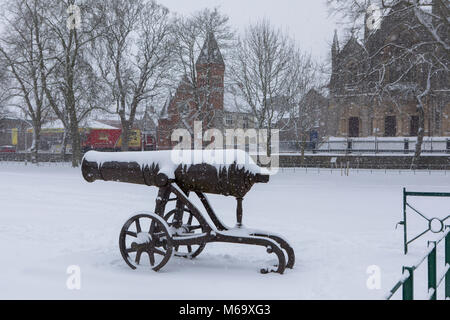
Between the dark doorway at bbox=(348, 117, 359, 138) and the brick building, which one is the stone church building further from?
the brick building

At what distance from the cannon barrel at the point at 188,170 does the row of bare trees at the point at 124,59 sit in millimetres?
26008

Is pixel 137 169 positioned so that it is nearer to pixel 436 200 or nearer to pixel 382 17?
pixel 436 200

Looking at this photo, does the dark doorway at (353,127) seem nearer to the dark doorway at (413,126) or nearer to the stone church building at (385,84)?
the stone church building at (385,84)

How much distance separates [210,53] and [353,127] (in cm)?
1749

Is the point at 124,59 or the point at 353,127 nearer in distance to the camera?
the point at 124,59

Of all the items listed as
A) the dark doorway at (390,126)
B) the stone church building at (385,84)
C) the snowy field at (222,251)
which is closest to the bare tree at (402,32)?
the stone church building at (385,84)

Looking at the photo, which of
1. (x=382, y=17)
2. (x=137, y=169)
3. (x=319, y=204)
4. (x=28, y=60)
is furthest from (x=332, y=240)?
(x=28, y=60)

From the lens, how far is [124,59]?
119 feet

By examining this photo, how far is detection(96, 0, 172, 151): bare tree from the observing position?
3469 centimetres

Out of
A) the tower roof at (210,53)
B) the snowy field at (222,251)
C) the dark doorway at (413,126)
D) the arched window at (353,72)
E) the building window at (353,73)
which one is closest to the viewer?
the snowy field at (222,251)

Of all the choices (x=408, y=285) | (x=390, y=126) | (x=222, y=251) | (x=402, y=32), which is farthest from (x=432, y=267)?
→ (x=390, y=126)

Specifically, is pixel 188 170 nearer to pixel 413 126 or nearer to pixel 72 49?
pixel 72 49

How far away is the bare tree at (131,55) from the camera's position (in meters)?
34.7

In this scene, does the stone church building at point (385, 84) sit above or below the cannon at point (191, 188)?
above
